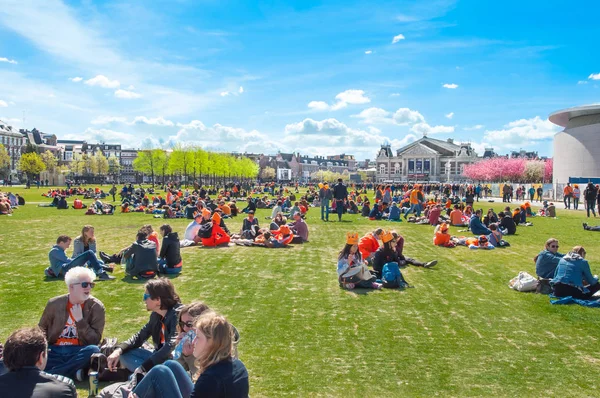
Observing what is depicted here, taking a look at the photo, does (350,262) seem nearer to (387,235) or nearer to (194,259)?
(387,235)

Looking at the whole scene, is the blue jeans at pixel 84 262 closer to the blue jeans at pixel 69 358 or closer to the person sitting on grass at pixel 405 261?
the blue jeans at pixel 69 358

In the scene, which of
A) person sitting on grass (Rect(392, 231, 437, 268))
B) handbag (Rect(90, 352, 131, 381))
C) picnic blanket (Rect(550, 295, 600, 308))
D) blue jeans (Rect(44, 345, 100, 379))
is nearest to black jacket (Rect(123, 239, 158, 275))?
blue jeans (Rect(44, 345, 100, 379))

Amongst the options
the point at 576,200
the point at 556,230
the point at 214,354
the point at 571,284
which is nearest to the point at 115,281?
the point at 214,354

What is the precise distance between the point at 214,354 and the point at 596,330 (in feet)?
20.8

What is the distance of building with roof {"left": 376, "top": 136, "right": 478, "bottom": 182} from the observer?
455ft

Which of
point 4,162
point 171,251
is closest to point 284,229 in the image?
point 171,251

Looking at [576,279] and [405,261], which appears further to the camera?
[405,261]

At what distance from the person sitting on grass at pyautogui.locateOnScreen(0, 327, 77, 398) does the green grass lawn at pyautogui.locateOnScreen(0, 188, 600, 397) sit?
1.68 m

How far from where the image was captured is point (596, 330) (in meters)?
7.11

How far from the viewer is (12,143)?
10412 cm

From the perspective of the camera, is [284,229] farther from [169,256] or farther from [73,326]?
[73,326]

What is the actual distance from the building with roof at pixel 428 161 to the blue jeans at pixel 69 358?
137843 mm

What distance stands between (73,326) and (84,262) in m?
4.64

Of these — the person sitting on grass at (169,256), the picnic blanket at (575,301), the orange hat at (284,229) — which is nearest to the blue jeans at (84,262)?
the person sitting on grass at (169,256)
